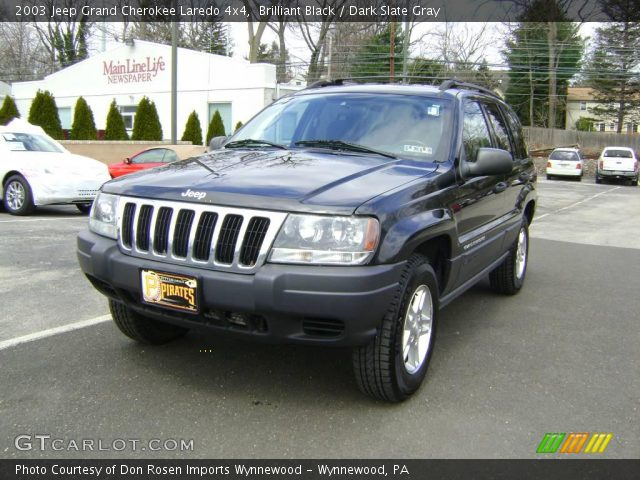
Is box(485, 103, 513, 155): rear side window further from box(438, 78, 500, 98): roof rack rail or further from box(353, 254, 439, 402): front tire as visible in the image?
box(353, 254, 439, 402): front tire

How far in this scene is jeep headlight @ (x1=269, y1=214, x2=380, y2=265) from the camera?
2814mm

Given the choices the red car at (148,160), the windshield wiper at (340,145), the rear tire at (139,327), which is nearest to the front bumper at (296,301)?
the rear tire at (139,327)

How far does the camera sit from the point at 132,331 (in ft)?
12.7

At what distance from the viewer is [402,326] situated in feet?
10.2

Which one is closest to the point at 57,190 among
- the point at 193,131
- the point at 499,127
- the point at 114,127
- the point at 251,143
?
the point at 251,143

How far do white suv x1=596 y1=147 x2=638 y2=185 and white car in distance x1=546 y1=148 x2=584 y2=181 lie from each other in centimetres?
95

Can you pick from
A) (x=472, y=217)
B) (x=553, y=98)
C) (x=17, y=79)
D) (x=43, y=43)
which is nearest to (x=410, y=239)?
(x=472, y=217)

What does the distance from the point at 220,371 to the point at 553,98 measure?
5147 cm

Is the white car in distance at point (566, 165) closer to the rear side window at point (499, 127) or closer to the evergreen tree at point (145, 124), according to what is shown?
the evergreen tree at point (145, 124)

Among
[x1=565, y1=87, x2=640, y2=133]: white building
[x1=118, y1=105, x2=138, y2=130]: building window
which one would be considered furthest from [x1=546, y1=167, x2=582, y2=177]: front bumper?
[x1=565, y1=87, x2=640, y2=133]: white building

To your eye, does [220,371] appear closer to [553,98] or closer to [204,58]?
[204,58]

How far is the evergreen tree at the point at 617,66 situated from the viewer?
4803 cm

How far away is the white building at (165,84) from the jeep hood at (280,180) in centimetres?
2275

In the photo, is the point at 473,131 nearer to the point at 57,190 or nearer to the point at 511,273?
the point at 511,273
